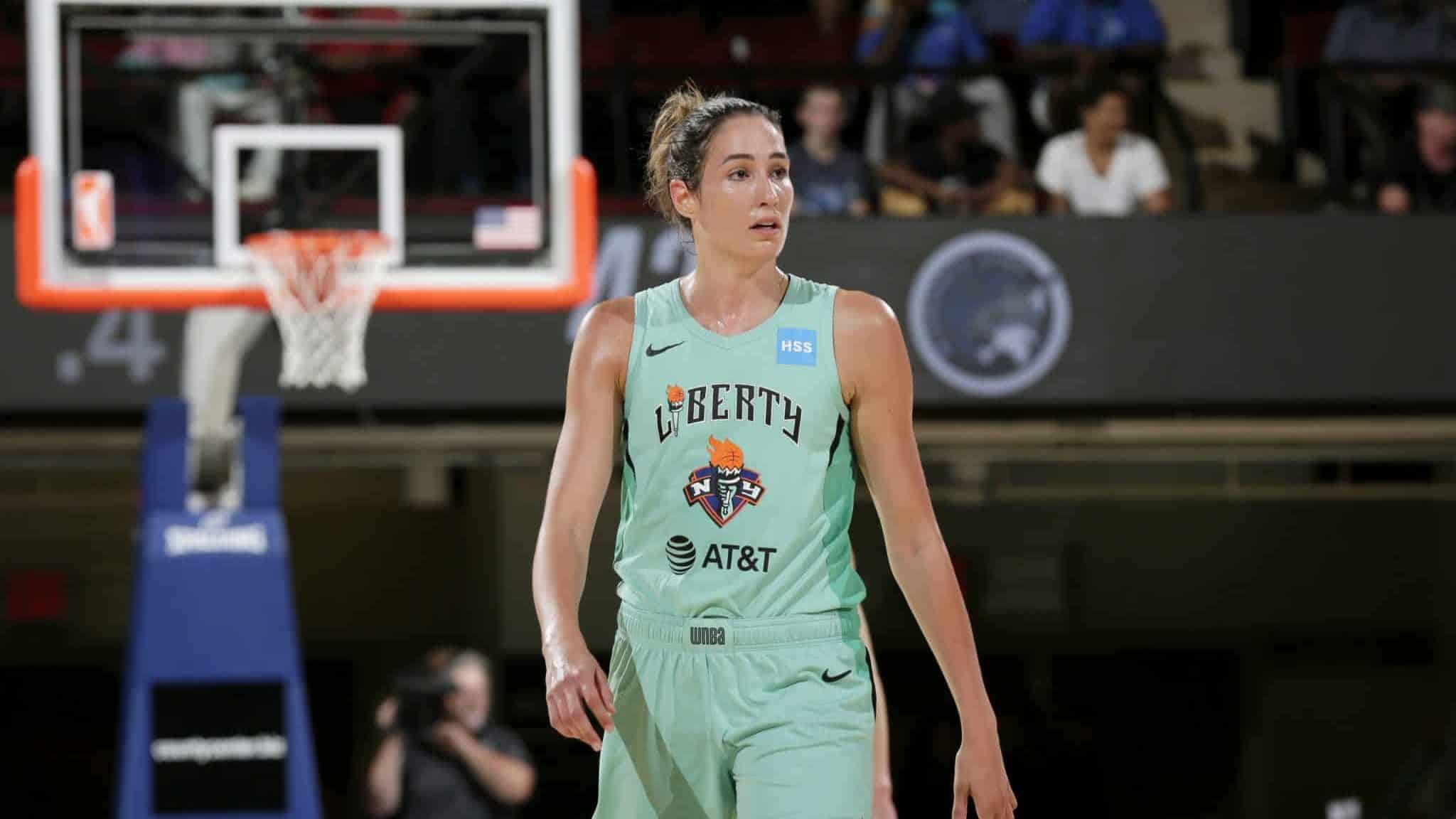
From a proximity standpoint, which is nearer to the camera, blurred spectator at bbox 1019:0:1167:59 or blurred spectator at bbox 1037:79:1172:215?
blurred spectator at bbox 1037:79:1172:215

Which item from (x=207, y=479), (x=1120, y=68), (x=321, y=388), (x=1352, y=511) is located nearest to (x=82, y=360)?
A: (x=321, y=388)

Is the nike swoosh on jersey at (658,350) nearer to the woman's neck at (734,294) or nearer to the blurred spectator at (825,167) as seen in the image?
the woman's neck at (734,294)

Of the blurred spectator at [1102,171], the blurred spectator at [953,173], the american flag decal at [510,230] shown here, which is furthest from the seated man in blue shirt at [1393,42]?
the american flag decal at [510,230]

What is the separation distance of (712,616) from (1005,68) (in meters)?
6.64

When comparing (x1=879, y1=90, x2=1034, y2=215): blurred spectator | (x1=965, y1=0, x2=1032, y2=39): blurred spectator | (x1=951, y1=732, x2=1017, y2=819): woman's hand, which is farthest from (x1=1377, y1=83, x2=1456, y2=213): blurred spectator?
(x1=951, y1=732, x2=1017, y2=819): woman's hand

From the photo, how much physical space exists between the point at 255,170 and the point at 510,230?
1381 millimetres

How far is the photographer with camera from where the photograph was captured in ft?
24.7

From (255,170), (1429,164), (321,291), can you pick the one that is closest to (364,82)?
(255,170)

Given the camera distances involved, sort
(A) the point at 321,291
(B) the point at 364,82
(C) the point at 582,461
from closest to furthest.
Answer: (C) the point at 582,461
(A) the point at 321,291
(B) the point at 364,82

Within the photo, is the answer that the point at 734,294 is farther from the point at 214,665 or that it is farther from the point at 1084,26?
the point at 1084,26

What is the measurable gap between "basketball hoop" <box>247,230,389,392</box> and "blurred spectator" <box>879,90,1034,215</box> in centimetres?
290

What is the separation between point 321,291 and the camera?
22.7ft

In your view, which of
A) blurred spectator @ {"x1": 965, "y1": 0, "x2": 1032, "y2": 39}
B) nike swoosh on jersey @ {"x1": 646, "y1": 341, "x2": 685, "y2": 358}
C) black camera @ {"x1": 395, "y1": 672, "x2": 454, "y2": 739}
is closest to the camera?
nike swoosh on jersey @ {"x1": 646, "y1": 341, "x2": 685, "y2": 358}

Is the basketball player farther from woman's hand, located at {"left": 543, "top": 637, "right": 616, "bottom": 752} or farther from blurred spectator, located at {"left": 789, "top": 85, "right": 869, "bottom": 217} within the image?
blurred spectator, located at {"left": 789, "top": 85, "right": 869, "bottom": 217}
